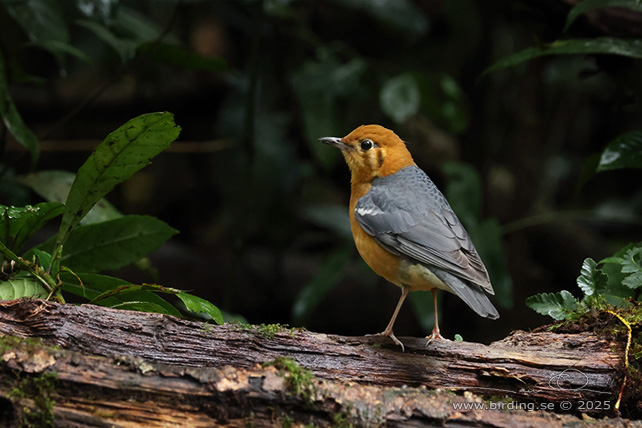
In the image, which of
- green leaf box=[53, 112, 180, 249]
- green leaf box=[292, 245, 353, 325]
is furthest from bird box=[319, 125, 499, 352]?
green leaf box=[292, 245, 353, 325]

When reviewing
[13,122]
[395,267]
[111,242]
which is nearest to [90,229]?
[111,242]

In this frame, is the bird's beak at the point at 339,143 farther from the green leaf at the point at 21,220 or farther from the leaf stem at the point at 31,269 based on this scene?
the leaf stem at the point at 31,269

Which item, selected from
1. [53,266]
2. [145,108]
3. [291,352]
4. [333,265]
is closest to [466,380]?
[291,352]

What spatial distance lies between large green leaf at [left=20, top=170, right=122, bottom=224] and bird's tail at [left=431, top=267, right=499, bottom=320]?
2.01 m

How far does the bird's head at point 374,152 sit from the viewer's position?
4082 millimetres

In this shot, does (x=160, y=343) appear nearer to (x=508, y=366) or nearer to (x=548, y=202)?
(x=508, y=366)

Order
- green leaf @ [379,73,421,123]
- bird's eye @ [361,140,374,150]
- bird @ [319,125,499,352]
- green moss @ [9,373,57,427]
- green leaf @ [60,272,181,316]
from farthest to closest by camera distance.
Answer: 1. green leaf @ [379,73,421,123]
2. bird's eye @ [361,140,374,150]
3. bird @ [319,125,499,352]
4. green leaf @ [60,272,181,316]
5. green moss @ [9,373,57,427]

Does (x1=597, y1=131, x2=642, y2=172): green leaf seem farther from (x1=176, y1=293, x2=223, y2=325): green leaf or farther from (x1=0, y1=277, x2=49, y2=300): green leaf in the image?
(x1=0, y1=277, x2=49, y2=300): green leaf

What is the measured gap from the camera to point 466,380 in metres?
2.98

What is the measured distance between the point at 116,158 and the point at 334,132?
284 centimetres

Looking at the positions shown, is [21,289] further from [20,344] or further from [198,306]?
[198,306]

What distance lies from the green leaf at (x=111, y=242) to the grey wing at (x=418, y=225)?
116 cm

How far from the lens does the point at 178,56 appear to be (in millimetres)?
4488

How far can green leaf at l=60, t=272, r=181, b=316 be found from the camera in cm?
321
